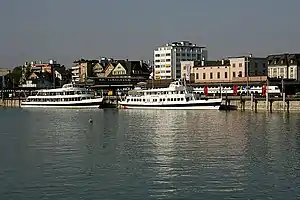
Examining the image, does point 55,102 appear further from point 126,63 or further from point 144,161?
point 144,161

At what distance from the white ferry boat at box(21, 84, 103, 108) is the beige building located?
28.7 metres

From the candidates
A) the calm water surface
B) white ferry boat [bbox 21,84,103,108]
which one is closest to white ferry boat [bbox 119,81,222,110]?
white ferry boat [bbox 21,84,103,108]

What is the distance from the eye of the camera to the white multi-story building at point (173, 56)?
16450 cm

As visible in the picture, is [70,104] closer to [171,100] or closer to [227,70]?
[171,100]

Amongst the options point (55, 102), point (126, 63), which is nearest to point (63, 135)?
point (55, 102)

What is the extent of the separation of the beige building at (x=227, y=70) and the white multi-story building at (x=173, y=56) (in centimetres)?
3423

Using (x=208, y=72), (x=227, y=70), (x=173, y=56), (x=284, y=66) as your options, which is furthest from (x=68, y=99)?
(x=173, y=56)

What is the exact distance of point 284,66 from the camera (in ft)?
436

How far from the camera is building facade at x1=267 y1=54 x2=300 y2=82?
429 ft

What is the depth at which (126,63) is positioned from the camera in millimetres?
165250

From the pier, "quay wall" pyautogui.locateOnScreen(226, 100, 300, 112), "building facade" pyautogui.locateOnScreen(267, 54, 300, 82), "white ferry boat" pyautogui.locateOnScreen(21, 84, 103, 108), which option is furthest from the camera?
"building facade" pyautogui.locateOnScreen(267, 54, 300, 82)

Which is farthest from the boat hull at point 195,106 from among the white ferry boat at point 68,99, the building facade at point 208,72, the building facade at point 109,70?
the building facade at point 109,70

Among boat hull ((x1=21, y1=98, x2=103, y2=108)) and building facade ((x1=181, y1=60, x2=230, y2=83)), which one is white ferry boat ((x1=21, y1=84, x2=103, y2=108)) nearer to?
boat hull ((x1=21, y1=98, x2=103, y2=108))

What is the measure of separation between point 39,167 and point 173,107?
2290 inches
